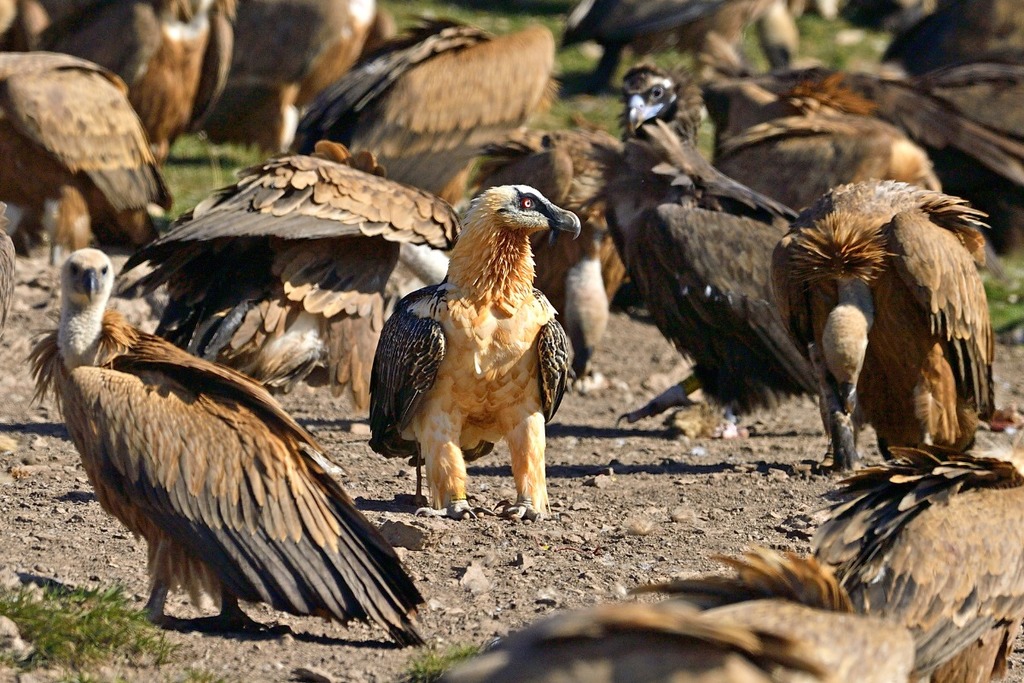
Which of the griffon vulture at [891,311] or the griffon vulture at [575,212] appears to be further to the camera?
the griffon vulture at [575,212]

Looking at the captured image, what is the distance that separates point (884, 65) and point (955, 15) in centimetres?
73

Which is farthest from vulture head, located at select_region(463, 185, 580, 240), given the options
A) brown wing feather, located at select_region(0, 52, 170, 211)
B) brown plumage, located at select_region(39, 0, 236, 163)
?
brown plumage, located at select_region(39, 0, 236, 163)

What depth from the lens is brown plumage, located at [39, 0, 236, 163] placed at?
1084cm

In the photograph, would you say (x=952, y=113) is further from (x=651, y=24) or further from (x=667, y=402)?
(x=651, y=24)

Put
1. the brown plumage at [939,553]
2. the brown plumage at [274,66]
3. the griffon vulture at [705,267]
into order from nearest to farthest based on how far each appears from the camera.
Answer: the brown plumage at [939,553] < the griffon vulture at [705,267] < the brown plumage at [274,66]

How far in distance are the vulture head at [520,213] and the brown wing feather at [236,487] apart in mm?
1212

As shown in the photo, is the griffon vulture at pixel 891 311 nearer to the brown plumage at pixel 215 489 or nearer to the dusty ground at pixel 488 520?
the dusty ground at pixel 488 520

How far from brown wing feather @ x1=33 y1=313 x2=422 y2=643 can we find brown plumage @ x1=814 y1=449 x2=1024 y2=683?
1261 mm

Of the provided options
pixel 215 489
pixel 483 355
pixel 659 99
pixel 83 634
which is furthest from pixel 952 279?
pixel 83 634

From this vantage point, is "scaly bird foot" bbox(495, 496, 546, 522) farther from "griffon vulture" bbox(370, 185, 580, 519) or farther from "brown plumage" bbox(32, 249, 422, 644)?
"brown plumage" bbox(32, 249, 422, 644)

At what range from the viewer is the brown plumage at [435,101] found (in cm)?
980

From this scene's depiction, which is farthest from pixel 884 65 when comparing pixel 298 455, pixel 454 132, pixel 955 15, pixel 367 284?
pixel 298 455

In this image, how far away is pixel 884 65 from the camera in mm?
14391

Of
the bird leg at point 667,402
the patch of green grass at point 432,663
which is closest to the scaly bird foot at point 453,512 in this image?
the patch of green grass at point 432,663
